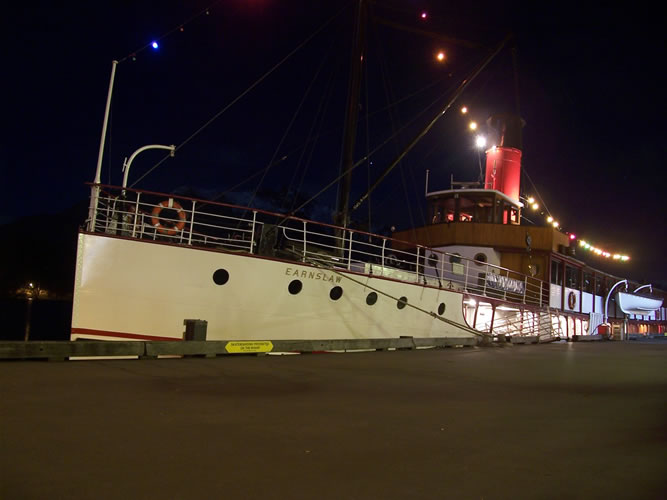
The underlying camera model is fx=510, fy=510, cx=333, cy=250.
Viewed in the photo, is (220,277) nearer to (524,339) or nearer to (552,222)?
(524,339)

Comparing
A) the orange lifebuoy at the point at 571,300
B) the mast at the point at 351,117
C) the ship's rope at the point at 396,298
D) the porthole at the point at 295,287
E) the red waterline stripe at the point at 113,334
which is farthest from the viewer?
the orange lifebuoy at the point at 571,300

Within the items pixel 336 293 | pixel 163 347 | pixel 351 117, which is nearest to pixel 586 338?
pixel 351 117

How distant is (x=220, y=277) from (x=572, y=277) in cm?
1742

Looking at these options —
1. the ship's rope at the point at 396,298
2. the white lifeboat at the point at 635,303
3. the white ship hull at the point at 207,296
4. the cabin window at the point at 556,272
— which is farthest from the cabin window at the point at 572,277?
the white ship hull at the point at 207,296

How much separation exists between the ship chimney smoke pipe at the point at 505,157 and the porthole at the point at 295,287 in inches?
566

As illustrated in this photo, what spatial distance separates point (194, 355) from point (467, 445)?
6.12m

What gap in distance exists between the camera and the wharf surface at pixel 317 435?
9.87 feet

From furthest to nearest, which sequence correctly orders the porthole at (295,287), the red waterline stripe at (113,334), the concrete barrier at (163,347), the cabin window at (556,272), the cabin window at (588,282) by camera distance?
1. the cabin window at (588,282)
2. the cabin window at (556,272)
3. the porthole at (295,287)
4. the red waterline stripe at (113,334)
5. the concrete barrier at (163,347)

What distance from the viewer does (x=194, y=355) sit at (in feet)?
29.3

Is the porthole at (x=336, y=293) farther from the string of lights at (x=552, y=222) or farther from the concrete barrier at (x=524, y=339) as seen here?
the string of lights at (x=552, y=222)

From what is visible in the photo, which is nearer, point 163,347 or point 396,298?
point 163,347

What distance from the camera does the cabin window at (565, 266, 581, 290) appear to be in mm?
21484

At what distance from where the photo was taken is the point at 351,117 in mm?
15266

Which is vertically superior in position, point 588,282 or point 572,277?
point 588,282
